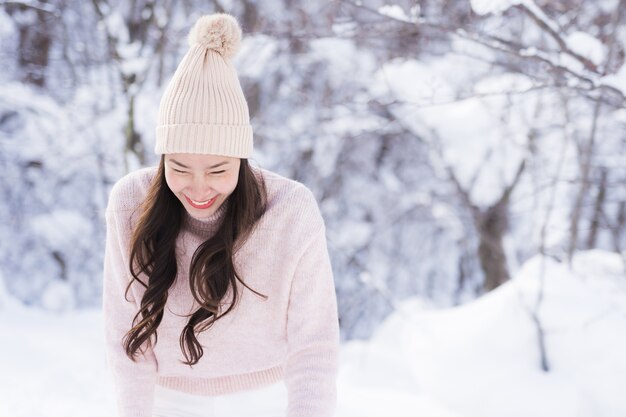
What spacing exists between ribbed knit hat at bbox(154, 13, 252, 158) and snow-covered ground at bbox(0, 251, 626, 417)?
181 centimetres

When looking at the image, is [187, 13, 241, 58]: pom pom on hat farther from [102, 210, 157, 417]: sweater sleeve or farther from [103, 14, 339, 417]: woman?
[102, 210, 157, 417]: sweater sleeve

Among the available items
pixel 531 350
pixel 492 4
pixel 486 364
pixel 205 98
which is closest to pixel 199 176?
pixel 205 98

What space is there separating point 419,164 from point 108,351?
5318 millimetres

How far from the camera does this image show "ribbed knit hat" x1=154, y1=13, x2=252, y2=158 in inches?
55.2

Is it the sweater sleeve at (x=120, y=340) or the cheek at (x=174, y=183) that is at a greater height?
the cheek at (x=174, y=183)

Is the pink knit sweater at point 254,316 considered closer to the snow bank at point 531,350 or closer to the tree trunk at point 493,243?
the snow bank at point 531,350

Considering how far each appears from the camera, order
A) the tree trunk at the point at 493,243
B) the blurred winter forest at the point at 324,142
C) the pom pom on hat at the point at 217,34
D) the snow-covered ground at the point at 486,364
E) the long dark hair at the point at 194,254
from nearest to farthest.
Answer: the pom pom on hat at the point at 217,34 < the long dark hair at the point at 194,254 < the snow-covered ground at the point at 486,364 < the blurred winter forest at the point at 324,142 < the tree trunk at the point at 493,243

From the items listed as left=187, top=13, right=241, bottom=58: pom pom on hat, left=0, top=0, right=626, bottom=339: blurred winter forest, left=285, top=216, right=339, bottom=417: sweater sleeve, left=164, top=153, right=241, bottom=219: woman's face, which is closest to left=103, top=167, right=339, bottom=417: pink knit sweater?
left=285, top=216, right=339, bottom=417: sweater sleeve

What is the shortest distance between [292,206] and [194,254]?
0.86ft

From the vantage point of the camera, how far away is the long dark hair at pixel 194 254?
1532mm

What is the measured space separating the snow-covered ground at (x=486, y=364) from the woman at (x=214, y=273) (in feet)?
4.31

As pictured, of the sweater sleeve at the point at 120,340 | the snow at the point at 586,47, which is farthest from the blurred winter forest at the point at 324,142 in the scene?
the sweater sleeve at the point at 120,340

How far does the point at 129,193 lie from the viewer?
1.62 meters

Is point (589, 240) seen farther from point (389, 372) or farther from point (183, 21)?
point (183, 21)
